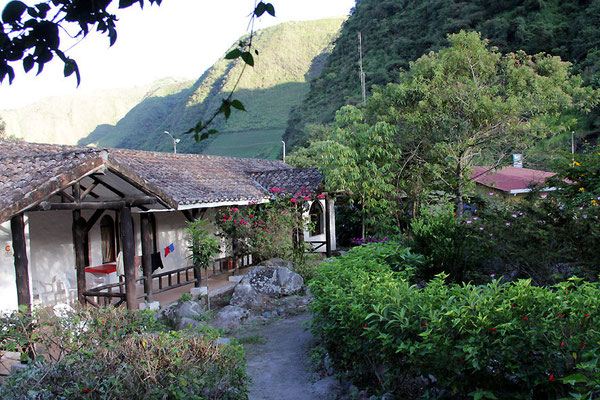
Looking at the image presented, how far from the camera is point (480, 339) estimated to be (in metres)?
3.27

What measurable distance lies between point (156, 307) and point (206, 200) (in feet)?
8.42

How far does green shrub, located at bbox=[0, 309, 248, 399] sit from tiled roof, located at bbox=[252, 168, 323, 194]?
8737 mm

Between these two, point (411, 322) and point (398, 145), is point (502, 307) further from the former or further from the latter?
point (398, 145)

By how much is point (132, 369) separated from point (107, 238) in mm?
7746

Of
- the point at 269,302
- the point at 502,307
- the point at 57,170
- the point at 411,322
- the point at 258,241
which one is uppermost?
the point at 57,170

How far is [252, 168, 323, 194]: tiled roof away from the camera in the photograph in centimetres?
1289

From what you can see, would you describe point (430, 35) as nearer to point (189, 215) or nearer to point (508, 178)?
point (508, 178)

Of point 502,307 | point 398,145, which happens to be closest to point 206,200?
point 398,145

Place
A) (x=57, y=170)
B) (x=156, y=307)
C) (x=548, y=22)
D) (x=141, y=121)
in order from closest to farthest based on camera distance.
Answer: (x=57, y=170)
(x=156, y=307)
(x=548, y=22)
(x=141, y=121)

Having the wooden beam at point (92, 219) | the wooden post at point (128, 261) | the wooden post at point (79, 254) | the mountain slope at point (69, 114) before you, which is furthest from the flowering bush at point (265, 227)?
the mountain slope at point (69, 114)

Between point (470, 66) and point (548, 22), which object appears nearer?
point (470, 66)

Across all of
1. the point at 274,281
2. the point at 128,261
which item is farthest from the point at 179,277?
the point at 128,261

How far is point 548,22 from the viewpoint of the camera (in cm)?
3131

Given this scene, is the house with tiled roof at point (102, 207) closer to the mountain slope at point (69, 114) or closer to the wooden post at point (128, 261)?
the wooden post at point (128, 261)
